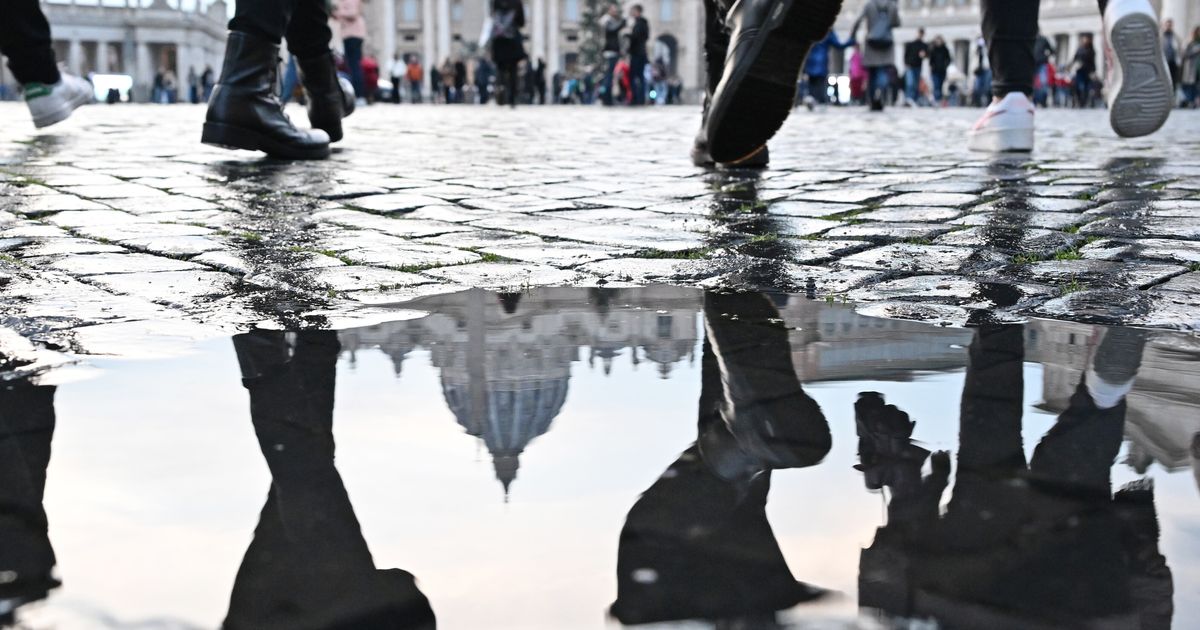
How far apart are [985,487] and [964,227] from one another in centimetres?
230

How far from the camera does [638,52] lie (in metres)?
27.0

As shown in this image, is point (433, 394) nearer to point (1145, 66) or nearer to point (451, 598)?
point (451, 598)

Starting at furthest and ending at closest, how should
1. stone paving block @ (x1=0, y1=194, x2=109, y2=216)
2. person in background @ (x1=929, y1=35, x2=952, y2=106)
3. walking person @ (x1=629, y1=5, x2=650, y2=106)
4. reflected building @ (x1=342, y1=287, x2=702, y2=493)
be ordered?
person in background @ (x1=929, y1=35, x2=952, y2=106) < walking person @ (x1=629, y1=5, x2=650, y2=106) < stone paving block @ (x1=0, y1=194, x2=109, y2=216) < reflected building @ (x1=342, y1=287, x2=702, y2=493)

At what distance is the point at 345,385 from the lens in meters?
1.77

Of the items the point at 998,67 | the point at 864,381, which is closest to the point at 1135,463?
the point at 864,381

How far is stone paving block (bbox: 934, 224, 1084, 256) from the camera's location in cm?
308

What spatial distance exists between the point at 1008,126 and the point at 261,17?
133 inches

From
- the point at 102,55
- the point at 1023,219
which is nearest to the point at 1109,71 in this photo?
the point at 1023,219

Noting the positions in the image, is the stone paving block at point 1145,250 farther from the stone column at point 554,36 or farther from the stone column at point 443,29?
the stone column at point 443,29

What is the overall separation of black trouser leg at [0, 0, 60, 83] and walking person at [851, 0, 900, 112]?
41.9 feet

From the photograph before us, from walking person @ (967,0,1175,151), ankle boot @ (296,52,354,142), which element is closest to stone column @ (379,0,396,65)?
ankle boot @ (296,52,354,142)

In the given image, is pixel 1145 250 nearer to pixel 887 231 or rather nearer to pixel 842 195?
pixel 887 231

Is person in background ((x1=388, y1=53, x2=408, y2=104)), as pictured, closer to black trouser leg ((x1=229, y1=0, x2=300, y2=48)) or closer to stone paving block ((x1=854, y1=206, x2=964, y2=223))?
black trouser leg ((x1=229, y1=0, x2=300, y2=48))

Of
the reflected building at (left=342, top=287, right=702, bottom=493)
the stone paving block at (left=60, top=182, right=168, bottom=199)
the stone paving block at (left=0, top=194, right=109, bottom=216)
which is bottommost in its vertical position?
the reflected building at (left=342, top=287, right=702, bottom=493)
